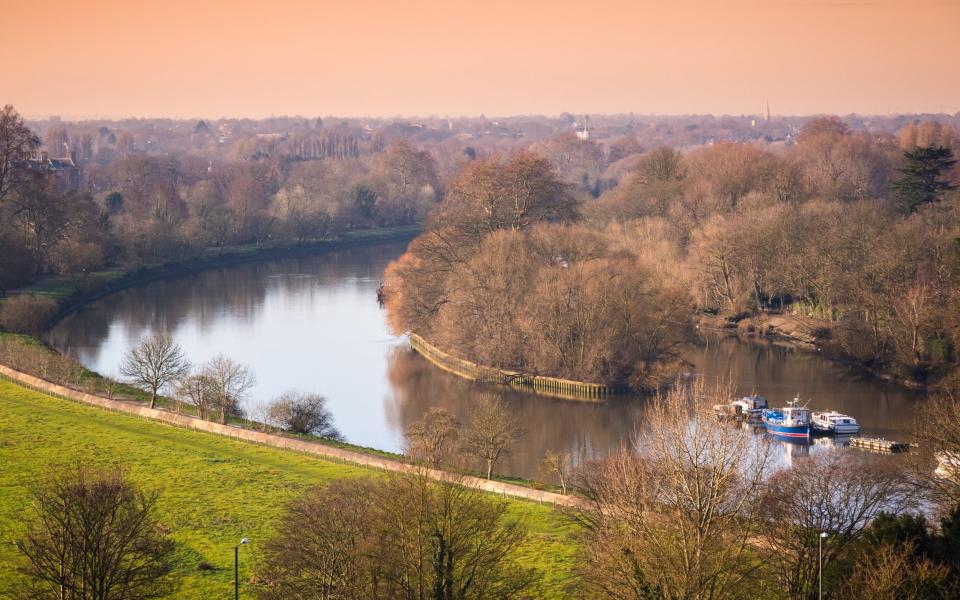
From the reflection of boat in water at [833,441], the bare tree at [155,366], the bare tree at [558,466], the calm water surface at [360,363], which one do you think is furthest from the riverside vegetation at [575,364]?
the reflection of boat in water at [833,441]

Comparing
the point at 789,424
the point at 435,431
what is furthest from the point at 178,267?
the point at 435,431

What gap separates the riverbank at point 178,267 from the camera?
56656mm

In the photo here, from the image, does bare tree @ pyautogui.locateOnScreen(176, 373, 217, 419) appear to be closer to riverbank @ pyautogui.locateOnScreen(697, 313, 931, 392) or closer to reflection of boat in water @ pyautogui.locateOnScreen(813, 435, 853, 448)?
reflection of boat in water @ pyautogui.locateOnScreen(813, 435, 853, 448)

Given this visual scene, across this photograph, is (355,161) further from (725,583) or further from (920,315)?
(725,583)

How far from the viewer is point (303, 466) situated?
27.6m

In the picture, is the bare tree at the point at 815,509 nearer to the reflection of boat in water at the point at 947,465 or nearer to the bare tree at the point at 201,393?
the reflection of boat in water at the point at 947,465

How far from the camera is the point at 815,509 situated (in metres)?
20.0

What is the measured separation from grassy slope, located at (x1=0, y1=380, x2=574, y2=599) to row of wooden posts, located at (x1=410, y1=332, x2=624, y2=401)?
13471 millimetres

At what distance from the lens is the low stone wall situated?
2527cm

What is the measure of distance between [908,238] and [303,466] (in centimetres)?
2884

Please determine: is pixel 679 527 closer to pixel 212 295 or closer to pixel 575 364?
pixel 575 364

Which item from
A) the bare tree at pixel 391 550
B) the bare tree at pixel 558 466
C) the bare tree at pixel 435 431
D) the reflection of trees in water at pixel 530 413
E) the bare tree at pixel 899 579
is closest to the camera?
the bare tree at pixel 899 579

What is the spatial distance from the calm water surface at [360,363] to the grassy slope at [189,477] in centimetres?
598

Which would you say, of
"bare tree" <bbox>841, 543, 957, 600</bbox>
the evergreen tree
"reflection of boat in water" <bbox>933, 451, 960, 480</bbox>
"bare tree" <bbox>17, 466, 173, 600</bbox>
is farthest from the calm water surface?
"bare tree" <bbox>841, 543, 957, 600</bbox>
